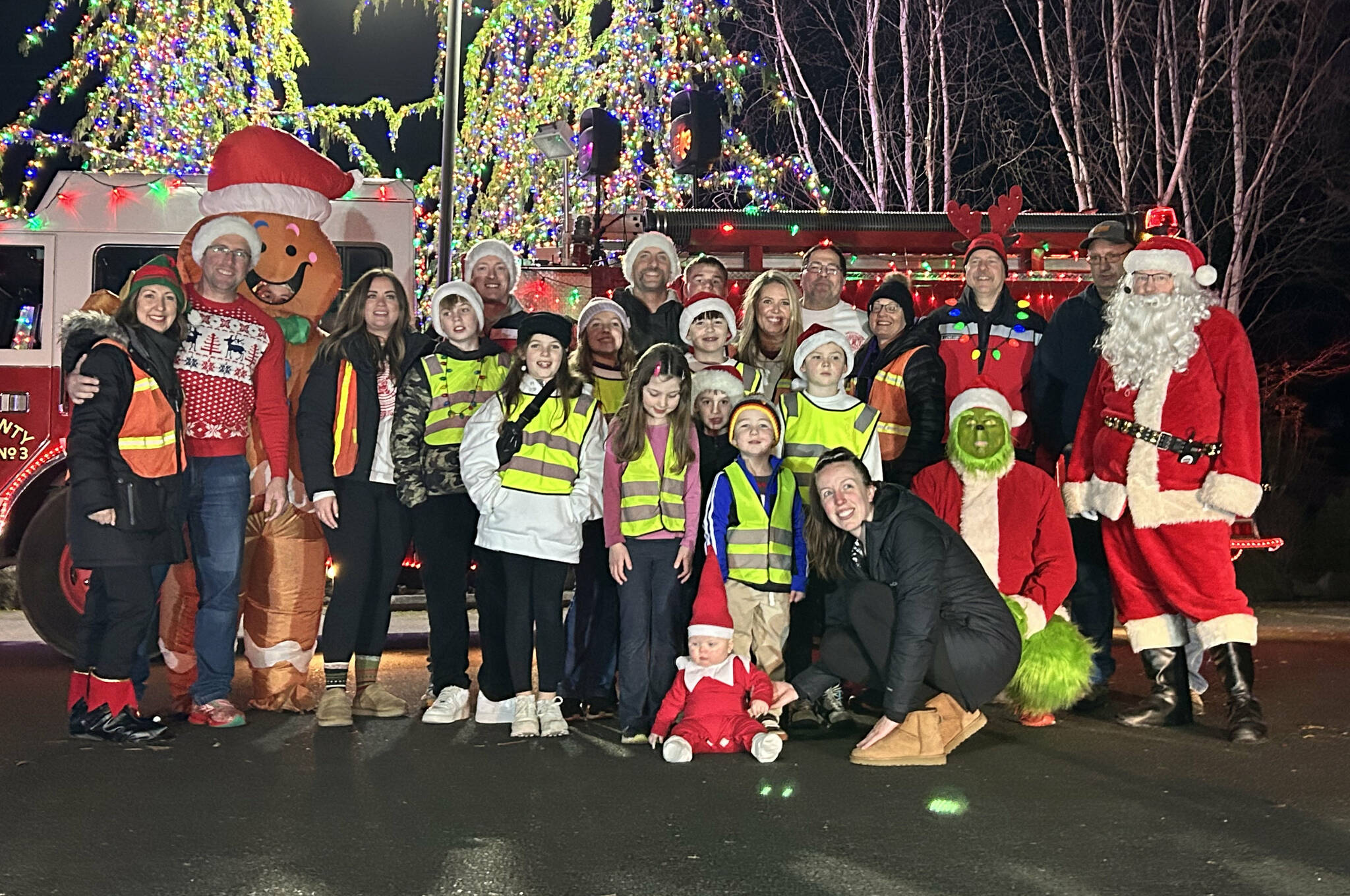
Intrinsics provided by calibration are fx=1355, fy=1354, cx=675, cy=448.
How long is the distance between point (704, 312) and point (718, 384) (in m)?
0.38

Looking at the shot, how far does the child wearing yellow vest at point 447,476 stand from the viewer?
5957 millimetres

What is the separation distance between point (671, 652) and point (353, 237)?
3446mm

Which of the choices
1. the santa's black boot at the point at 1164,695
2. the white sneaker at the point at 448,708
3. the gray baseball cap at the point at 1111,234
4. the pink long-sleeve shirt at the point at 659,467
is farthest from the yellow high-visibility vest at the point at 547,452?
the gray baseball cap at the point at 1111,234

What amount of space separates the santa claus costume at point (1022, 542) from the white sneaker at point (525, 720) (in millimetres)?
1993

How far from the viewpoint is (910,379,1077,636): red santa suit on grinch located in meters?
6.02

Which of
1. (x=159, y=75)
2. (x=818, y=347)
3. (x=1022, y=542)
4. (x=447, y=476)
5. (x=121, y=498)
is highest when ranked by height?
(x=159, y=75)

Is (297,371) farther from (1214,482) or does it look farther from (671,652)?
(1214,482)

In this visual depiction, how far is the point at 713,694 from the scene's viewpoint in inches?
216

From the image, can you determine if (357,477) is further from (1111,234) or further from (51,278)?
(1111,234)

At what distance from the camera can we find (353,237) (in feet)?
25.6

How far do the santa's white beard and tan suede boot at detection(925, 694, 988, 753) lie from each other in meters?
1.78

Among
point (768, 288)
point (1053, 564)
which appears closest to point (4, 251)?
point (768, 288)

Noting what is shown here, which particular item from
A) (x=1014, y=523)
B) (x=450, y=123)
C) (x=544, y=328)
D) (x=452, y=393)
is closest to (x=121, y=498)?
(x=452, y=393)

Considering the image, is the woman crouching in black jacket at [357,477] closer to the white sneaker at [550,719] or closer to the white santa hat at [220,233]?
the white santa hat at [220,233]
